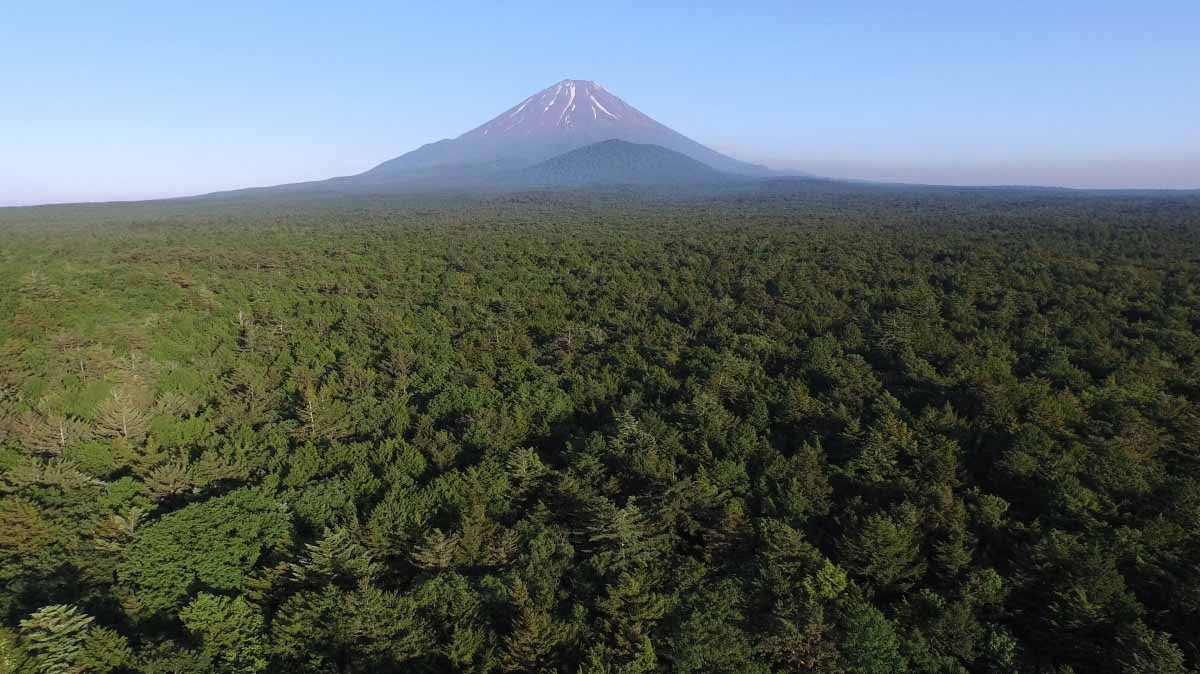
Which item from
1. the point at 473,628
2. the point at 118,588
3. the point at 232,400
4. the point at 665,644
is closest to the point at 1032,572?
the point at 665,644

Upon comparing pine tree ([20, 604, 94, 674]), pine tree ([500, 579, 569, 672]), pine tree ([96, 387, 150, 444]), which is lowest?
pine tree ([500, 579, 569, 672])

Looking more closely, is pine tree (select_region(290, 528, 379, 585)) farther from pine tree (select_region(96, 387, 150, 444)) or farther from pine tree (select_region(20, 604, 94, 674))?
pine tree (select_region(96, 387, 150, 444))

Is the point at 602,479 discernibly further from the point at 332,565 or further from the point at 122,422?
the point at 122,422

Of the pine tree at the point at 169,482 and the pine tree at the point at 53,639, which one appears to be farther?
the pine tree at the point at 169,482

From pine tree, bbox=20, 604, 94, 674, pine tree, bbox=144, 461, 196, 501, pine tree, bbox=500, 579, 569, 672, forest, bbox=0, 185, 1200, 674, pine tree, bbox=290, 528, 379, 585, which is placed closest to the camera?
pine tree, bbox=20, 604, 94, 674

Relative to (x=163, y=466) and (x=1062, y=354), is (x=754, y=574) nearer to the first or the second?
(x=163, y=466)

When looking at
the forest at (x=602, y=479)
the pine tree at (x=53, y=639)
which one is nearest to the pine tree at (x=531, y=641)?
the forest at (x=602, y=479)

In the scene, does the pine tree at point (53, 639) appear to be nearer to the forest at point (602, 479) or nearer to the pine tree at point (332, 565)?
the forest at point (602, 479)

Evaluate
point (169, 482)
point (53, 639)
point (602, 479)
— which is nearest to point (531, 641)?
point (602, 479)

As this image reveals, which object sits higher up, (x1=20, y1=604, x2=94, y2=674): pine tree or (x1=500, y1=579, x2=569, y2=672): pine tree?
(x1=20, y1=604, x2=94, y2=674): pine tree

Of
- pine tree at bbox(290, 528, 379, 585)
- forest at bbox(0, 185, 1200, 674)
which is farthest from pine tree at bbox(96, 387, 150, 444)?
pine tree at bbox(290, 528, 379, 585)
